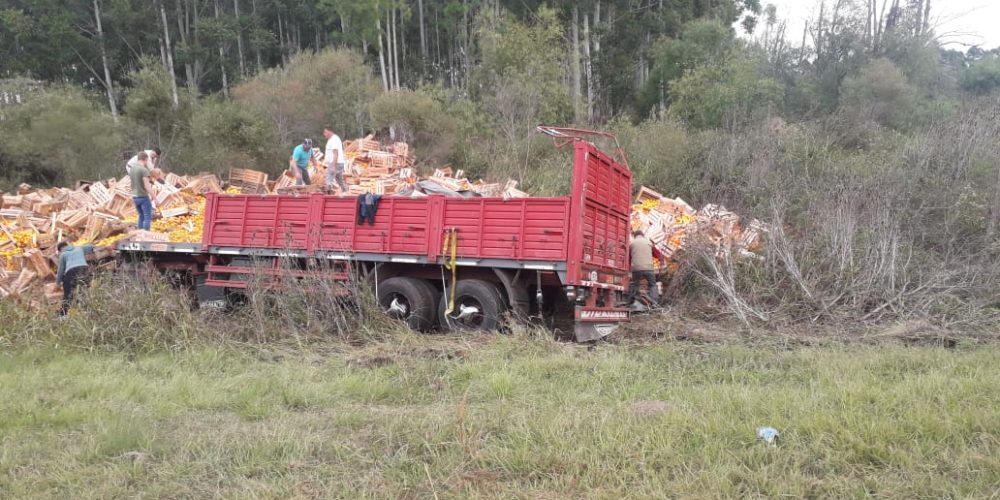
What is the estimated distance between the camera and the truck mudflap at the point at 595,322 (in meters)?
8.24

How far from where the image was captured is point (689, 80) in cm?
2512

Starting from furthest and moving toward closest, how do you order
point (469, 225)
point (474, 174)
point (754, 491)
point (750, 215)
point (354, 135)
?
1. point (354, 135)
2. point (474, 174)
3. point (750, 215)
4. point (469, 225)
5. point (754, 491)

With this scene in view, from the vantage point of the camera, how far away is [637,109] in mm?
30406

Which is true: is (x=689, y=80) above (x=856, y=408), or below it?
above

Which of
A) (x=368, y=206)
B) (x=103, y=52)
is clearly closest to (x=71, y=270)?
(x=368, y=206)

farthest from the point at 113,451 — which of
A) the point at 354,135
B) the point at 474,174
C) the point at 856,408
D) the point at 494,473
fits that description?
the point at 354,135

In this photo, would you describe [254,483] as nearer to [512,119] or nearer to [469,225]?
[469,225]

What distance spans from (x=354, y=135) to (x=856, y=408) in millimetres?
21847

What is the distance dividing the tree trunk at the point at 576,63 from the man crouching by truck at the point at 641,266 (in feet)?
44.2

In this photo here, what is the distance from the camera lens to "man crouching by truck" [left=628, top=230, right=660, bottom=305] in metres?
10.7

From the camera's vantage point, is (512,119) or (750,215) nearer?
(750,215)

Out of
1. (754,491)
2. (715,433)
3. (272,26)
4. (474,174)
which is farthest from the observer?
(272,26)

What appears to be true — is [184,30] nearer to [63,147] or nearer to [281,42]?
[281,42]

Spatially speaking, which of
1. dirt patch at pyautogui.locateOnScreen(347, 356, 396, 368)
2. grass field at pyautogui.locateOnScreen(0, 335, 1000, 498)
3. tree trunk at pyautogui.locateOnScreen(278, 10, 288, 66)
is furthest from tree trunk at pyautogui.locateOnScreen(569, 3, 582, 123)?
grass field at pyautogui.locateOnScreen(0, 335, 1000, 498)
